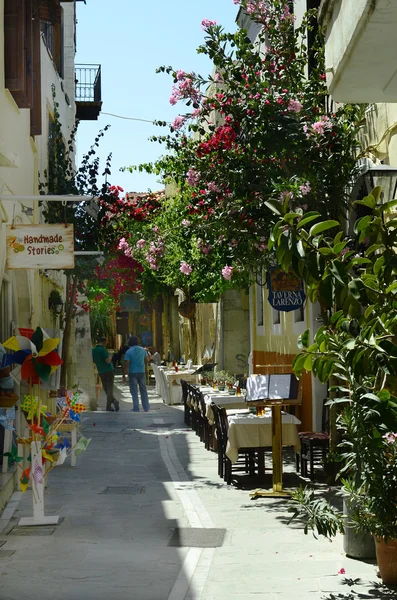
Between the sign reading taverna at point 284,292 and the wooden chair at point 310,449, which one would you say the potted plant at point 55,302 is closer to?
the sign reading taverna at point 284,292

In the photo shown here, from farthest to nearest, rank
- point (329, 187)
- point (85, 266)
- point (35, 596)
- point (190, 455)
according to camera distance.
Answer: point (85, 266), point (190, 455), point (329, 187), point (35, 596)

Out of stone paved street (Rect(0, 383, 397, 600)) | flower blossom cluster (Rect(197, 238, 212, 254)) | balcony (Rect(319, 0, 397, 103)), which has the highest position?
balcony (Rect(319, 0, 397, 103))

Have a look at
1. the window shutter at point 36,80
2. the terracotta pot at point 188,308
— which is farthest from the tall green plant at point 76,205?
the terracotta pot at point 188,308

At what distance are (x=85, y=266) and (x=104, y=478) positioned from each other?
7091mm

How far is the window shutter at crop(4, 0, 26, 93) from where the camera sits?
12156 millimetres

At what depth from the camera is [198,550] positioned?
9344 mm

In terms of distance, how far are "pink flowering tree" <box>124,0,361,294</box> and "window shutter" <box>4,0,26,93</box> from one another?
214 centimetres

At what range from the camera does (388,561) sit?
7.68 m

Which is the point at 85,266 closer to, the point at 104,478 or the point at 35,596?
the point at 104,478

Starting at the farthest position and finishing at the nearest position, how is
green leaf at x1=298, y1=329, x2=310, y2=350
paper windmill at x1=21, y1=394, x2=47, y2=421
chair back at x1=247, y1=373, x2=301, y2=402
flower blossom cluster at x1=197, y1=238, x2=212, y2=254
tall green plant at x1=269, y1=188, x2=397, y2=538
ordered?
1. flower blossom cluster at x1=197, y1=238, x2=212, y2=254
2. chair back at x1=247, y1=373, x2=301, y2=402
3. paper windmill at x1=21, y1=394, x2=47, y2=421
4. green leaf at x1=298, y1=329, x2=310, y2=350
5. tall green plant at x1=269, y1=188, x2=397, y2=538

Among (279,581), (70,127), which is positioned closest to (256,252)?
(279,581)

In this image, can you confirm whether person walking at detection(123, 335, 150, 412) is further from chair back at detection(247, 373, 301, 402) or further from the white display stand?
the white display stand

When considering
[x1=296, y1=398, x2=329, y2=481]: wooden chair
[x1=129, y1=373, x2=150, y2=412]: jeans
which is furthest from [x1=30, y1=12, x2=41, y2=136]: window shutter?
[x1=129, y1=373, x2=150, y2=412]: jeans

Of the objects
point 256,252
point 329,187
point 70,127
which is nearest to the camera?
point 329,187
